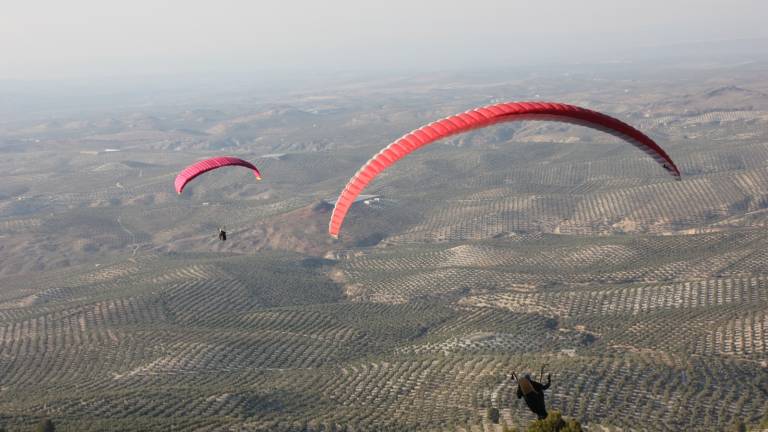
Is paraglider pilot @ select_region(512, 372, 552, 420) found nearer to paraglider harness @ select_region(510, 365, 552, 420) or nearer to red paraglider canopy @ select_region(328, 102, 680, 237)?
paraglider harness @ select_region(510, 365, 552, 420)

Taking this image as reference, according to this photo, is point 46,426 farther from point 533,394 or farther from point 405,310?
point 405,310

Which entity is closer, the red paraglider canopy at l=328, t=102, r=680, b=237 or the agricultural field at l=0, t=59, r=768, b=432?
the red paraglider canopy at l=328, t=102, r=680, b=237

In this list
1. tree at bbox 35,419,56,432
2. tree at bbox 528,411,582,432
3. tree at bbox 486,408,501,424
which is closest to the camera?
tree at bbox 528,411,582,432

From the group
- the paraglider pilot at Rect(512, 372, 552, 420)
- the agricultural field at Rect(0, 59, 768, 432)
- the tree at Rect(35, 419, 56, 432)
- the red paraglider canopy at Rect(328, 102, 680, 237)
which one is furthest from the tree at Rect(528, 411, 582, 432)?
the tree at Rect(35, 419, 56, 432)

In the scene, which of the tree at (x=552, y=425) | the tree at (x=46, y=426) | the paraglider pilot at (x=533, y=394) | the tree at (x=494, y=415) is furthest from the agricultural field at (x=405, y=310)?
the paraglider pilot at (x=533, y=394)

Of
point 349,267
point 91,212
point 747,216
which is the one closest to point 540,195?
point 747,216

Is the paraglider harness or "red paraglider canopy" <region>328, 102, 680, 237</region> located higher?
"red paraglider canopy" <region>328, 102, 680, 237</region>

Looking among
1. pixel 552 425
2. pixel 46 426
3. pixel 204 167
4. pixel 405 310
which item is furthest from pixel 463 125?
pixel 405 310

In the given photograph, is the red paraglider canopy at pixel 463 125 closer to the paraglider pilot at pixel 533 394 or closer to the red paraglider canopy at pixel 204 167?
the paraglider pilot at pixel 533 394

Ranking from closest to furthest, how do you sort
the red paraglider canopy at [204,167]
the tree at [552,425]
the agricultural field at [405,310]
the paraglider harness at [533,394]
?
the paraglider harness at [533,394]
the tree at [552,425]
the red paraglider canopy at [204,167]
the agricultural field at [405,310]
